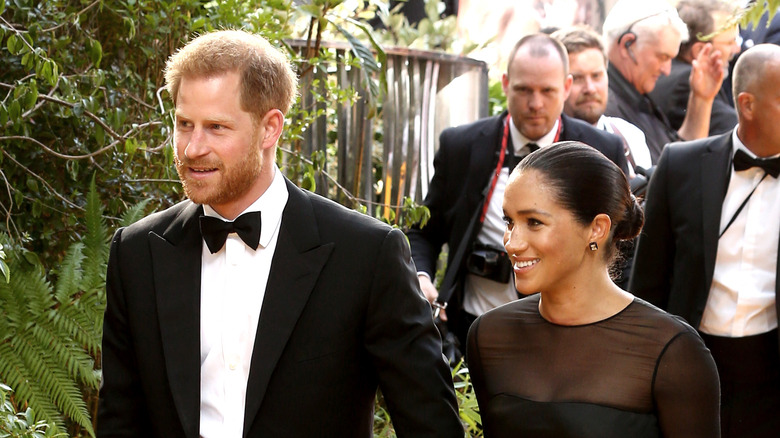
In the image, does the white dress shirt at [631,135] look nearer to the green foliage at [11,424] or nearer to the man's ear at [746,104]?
the man's ear at [746,104]

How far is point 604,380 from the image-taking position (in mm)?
2553

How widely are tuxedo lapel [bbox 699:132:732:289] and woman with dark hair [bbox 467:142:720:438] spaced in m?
1.30

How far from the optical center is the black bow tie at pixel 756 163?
3889mm

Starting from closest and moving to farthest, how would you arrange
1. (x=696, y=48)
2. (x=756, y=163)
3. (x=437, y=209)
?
(x=756, y=163) → (x=437, y=209) → (x=696, y=48)

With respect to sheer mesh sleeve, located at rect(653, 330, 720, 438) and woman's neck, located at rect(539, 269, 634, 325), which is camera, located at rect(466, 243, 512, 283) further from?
sheer mesh sleeve, located at rect(653, 330, 720, 438)

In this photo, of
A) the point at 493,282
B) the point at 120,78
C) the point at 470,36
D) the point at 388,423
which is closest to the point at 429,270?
the point at 493,282

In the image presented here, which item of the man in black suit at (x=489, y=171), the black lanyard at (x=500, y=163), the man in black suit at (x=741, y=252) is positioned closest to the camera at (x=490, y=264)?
the man in black suit at (x=489, y=171)

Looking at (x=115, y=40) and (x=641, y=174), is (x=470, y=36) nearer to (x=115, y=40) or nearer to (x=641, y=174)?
(x=641, y=174)

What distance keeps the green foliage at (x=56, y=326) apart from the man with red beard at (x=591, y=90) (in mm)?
2710

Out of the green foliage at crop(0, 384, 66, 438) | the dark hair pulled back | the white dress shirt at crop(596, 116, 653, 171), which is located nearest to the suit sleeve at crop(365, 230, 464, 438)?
the dark hair pulled back

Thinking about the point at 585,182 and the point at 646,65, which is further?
the point at 646,65

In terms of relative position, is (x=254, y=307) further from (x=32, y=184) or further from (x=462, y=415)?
(x=462, y=415)

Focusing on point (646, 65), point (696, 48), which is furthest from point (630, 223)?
point (696, 48)

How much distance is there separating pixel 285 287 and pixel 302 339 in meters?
0.13
